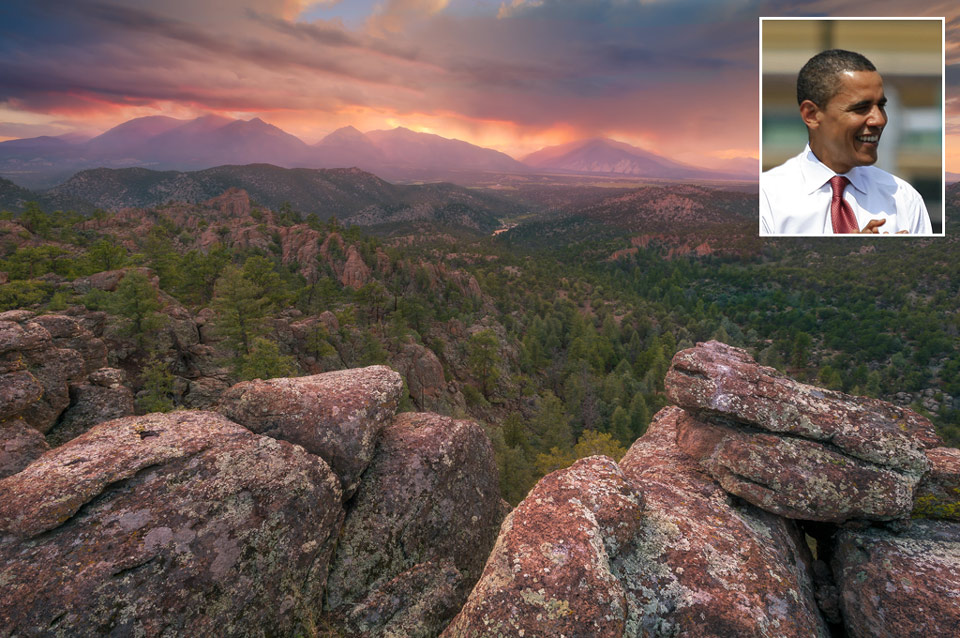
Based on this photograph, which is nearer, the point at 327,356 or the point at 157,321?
the point at 157,321

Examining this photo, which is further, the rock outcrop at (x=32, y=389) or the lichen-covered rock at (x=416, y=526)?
the rock outcrop at (x=32, y=389)

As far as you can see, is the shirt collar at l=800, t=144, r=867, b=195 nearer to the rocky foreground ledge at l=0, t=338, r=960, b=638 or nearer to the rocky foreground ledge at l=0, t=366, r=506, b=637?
the rocky foreground ledge at l=0, t=338, r=960, b=638

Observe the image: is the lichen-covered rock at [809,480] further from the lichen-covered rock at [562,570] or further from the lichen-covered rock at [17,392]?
Result: the lichen-covered rock at [17,392]

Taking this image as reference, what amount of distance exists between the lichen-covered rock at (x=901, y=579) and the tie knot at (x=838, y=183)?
25.8 ft

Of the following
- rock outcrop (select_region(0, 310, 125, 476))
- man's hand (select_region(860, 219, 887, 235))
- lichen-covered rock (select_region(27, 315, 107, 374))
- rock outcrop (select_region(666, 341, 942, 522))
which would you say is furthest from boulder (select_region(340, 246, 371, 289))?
man's hand (select_region(860, 219, 887, 235))

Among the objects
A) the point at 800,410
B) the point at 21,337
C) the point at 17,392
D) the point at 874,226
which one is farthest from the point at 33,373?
the point at 874,226

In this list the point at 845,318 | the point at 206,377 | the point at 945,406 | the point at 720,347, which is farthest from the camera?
the point at 845,318

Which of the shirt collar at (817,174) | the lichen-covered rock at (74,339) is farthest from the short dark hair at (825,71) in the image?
the lichen-covered rock at (74,339)

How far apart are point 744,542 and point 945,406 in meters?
90.1

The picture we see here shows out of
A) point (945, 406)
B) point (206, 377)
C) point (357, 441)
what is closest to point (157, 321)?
point (206, 377)

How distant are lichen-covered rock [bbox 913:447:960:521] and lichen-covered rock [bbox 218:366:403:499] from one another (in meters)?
12.9

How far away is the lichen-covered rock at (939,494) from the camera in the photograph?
8688 millimetres

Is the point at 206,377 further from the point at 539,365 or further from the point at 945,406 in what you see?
the point at 945,406

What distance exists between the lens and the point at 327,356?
34938 mm
